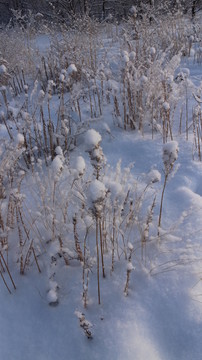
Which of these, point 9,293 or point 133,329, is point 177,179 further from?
point 9,293

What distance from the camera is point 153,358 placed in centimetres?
104

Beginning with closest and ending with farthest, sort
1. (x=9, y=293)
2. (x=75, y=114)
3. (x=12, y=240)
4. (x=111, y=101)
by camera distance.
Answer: (x=9, y=293) < (x=12, y=240) < (x=75, y=114) < (x=111, y=101)

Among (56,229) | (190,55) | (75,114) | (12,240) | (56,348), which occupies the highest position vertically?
(190,55)

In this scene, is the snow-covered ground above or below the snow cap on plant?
below

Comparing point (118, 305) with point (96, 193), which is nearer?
point (96, 193)

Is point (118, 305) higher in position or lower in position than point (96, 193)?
lower

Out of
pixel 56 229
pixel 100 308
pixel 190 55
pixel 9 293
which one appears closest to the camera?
pixel 100 308

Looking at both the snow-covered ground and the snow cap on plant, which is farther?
the snow-covered ground

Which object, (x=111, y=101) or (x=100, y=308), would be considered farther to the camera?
(x=111, y=101)

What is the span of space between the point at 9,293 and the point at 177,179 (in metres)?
1.24

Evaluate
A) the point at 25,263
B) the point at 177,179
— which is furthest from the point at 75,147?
the point at 25,263

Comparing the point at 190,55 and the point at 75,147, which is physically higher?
the point at 190,55

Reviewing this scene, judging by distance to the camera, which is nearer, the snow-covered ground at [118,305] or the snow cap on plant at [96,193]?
the snow cap on plant at [96,193]

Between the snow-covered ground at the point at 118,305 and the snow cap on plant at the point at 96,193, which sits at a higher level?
the snow cap on plant at the point at 96,193
